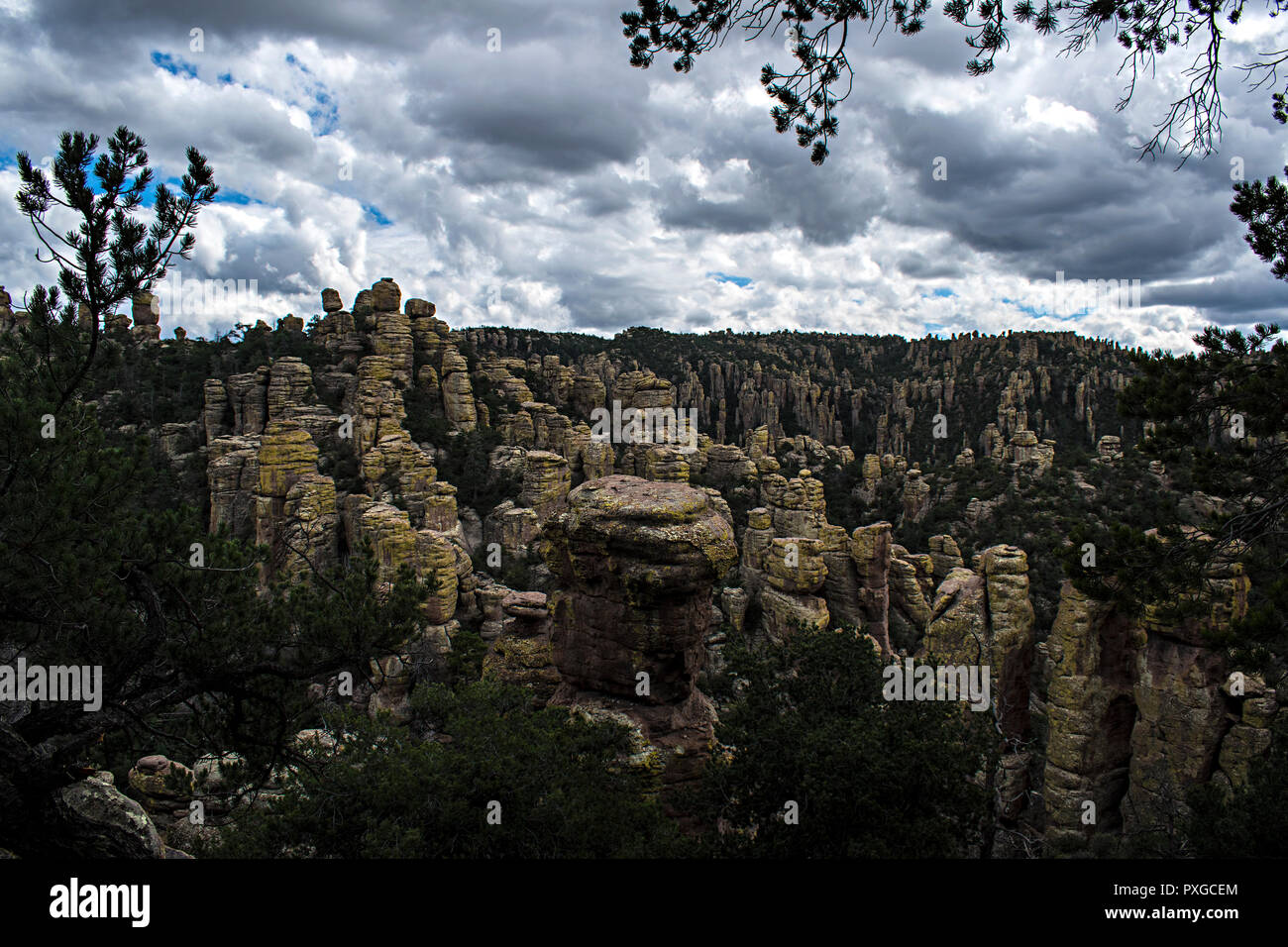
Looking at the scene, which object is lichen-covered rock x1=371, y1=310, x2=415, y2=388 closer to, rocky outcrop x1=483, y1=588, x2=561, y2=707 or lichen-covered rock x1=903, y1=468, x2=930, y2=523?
rocky outcrop x1=483, y1=588, x2=561, y2=707

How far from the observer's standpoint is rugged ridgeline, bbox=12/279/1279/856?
12.0 meters

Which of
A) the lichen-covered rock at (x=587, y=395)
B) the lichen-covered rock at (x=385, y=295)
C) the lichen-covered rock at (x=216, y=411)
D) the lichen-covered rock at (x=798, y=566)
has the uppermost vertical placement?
the lichen-covered rock at (x=385, y=295)

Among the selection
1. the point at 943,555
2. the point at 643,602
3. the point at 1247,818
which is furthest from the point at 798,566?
the point at 1247,818

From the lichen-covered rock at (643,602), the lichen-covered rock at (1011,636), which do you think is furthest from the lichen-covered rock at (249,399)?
the lichen-covered rock at (1011,636)

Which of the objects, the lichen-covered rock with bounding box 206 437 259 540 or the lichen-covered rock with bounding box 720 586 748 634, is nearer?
the lichen-covered rock with bounding box 720 586 748 634

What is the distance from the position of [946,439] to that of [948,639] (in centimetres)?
8000

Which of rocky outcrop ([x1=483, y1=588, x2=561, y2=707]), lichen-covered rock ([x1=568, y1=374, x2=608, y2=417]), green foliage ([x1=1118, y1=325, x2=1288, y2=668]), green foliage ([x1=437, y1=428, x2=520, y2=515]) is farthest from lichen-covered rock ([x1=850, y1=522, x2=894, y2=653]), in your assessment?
lichen-covered rock ([x1=568, y1=374, x2=608, y2=417])

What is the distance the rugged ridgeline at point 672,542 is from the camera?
12.0 metres

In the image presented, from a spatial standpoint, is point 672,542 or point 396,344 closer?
point 672,542

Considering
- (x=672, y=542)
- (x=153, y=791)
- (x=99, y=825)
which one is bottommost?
(x=153, y=791)

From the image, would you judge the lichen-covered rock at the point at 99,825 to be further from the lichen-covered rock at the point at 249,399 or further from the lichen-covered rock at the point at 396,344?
the lichen-covered rock at the point at 249,399

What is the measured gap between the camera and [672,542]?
11312 millimetres

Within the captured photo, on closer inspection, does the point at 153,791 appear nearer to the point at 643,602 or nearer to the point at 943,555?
the point at 643,602

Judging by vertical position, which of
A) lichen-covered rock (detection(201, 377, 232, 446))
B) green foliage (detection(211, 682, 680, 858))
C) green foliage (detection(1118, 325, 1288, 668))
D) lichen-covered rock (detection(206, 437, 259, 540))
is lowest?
green foliage (detection(211, 682, 680, 858))
